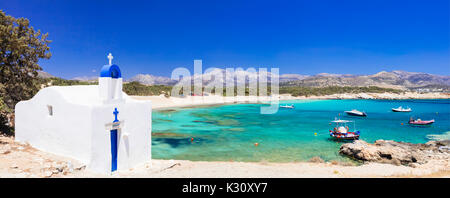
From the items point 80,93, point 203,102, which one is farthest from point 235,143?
point 203,102

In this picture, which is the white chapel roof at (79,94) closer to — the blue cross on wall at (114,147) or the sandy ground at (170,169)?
the blue cross on wall at (114,147)

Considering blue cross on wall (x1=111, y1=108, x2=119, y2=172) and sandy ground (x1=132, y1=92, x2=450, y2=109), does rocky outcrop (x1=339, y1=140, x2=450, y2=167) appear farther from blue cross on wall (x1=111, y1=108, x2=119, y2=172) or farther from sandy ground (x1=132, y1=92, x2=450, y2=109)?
sandy ground (x1=132, y1=92, x2=450, y2=109)

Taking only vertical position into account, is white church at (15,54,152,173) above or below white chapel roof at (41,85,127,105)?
below

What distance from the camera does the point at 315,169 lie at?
12414 millimetres

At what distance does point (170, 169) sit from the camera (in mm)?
11109

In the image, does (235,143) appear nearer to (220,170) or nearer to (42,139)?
(220,170)

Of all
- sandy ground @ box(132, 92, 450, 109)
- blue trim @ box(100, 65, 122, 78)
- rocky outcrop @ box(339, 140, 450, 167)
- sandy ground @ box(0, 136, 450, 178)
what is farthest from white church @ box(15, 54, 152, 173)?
sandy ground @ box(132, 92, 450, 109)

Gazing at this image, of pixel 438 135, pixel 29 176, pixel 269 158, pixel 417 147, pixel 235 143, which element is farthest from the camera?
pixel 438 135

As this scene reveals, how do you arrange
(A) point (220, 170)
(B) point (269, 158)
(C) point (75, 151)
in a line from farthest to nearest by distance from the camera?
(B) point (269, 158), (A) point (220, 170), (C) point (75, 151)

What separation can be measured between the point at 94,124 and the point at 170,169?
160 inches

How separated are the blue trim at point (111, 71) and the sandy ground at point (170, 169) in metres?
3.26

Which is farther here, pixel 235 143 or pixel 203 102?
pixel 203 102

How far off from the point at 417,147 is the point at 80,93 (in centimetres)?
2234

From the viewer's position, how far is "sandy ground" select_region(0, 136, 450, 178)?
26.7 ft
